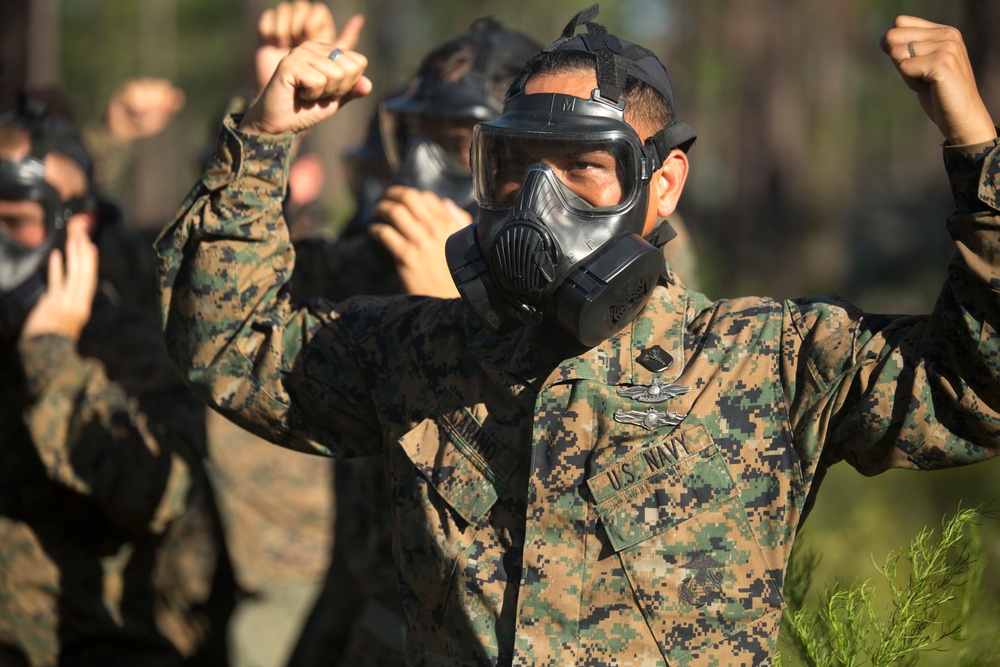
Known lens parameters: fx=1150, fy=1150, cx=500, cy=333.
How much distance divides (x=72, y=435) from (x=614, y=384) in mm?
2459

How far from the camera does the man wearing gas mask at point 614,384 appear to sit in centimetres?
236

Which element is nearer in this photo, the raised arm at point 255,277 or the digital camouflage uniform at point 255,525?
the raised arm at point 255,277

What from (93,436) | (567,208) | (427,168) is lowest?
(93,436)

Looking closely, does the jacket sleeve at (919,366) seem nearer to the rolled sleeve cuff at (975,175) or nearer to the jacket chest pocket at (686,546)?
the rolled sleeve cuff at (975,175)

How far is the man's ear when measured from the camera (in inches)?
107

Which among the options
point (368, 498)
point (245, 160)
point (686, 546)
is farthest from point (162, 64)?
point (686, 546)

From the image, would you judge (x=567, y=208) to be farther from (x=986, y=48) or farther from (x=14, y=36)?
(x=14, y=36)

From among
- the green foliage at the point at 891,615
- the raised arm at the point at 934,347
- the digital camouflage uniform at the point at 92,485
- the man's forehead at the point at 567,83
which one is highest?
the man's forehead at the point at 567,83

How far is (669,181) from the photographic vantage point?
2752 millimetres

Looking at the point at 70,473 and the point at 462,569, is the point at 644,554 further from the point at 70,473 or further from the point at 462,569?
the point at 70,473

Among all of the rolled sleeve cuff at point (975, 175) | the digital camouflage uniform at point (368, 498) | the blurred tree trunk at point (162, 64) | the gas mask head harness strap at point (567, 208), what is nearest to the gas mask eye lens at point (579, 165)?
the gas mask head harness strap at point (567, 208)

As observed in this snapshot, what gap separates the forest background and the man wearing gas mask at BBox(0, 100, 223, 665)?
2.31 m

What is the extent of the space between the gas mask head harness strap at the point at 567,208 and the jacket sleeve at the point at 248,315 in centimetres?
49

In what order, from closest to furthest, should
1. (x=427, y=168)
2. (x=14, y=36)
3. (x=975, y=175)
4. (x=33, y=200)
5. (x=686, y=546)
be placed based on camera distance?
(x=975, y=175) → (x=686, y=546) → (x=427, y=168) → (x=33, y=200) → (x=14, y=36)
